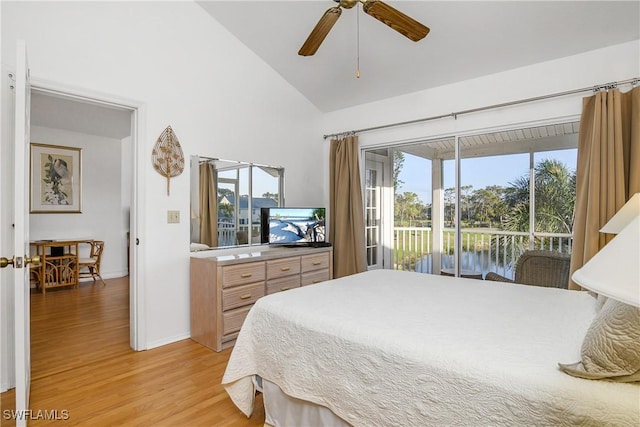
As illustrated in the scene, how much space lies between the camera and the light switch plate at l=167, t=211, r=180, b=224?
10.2 ft

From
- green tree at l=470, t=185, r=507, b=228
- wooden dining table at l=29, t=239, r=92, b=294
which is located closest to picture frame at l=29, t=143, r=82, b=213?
wooden dining table at l=29, t=239, r=92, b=294

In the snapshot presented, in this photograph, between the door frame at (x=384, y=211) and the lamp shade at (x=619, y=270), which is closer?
the lamp shade at (x=619, y=270)

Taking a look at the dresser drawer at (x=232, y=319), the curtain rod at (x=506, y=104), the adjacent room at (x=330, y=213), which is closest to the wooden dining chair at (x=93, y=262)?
the adjacent room at (x=330, y=213)

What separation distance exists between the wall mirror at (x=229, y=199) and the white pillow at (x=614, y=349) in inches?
120

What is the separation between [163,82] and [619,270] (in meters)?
3.37

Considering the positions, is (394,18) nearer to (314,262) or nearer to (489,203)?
(314,262)

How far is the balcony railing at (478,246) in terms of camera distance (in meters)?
3.97

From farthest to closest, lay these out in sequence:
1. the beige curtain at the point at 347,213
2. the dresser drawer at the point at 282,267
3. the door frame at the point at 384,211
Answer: the door frame at the point at 384,211
the beige curtain at the point at 347,213
the dresser drawer at the point at 282,267

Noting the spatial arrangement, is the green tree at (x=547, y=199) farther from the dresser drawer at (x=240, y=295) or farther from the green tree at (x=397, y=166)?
the dresser drawer at (x=240, y=295)

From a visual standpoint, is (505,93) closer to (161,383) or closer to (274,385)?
(274,385)

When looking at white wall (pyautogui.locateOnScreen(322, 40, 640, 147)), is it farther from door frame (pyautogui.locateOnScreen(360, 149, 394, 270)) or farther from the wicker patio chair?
the wicker patio chair

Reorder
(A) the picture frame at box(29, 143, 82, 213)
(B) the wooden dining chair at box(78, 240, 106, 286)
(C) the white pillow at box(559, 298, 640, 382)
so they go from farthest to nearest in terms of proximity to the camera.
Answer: (B) the wooden dining chair at box(78, 240, 106, 286)
(A) the picture frame at box(29, 143, 82, 213)
(C) the white pillow at box(559, 298, 640, 382)

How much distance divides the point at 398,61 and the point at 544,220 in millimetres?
2408

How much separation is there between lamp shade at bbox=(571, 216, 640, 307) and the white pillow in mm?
346
